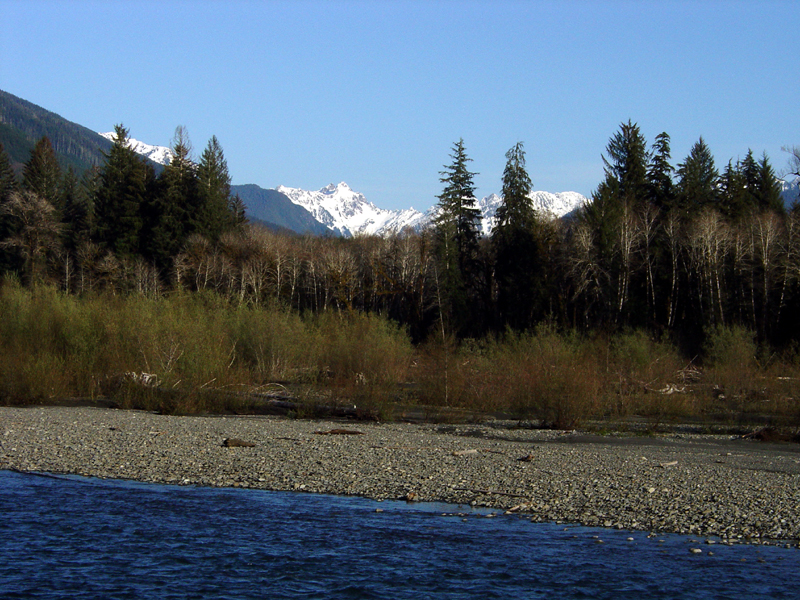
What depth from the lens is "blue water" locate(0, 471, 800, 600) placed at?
10.9 metres

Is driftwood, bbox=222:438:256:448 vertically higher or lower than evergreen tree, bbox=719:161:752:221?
lower

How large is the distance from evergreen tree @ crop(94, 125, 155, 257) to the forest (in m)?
0.23

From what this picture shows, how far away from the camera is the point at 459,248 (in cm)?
6844

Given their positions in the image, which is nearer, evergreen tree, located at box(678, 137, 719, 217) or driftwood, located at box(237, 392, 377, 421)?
driftwood, located at box(237, 392, 377, 421)

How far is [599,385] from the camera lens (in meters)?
30.4

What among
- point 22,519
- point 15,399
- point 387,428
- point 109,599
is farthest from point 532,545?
point 15,399

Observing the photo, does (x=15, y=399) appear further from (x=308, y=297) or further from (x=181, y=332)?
(x=308, y=297)

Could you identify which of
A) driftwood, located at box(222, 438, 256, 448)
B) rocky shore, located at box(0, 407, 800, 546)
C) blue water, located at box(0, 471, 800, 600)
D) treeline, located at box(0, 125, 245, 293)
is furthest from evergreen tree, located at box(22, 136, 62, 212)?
blue water, located at box(0, 471, 800, 600)

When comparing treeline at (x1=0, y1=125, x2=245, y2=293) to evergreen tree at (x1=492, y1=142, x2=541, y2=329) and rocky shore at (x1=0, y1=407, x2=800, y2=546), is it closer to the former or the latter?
evergreen tree at (x1=492, y1=142, x2=541, y2=329)

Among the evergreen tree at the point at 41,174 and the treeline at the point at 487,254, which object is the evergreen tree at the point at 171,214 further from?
the evergreen tree at the point at 41,174

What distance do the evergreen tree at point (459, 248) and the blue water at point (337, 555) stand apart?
48067 mm

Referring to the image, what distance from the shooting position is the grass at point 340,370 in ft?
102

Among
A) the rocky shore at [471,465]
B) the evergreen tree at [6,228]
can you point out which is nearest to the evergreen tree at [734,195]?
the rocky shore at [471,465]

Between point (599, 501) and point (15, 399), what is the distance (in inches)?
1092
